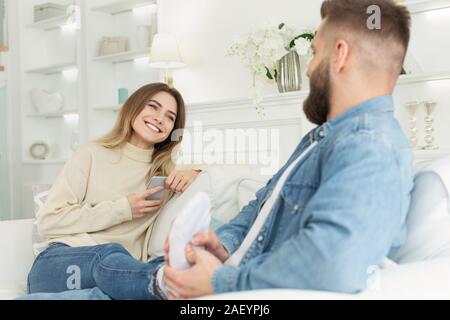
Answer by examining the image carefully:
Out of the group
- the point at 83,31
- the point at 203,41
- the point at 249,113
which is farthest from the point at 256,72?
the point at 83,31

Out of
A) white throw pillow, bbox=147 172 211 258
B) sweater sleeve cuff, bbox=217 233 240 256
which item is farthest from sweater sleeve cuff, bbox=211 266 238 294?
white throw pillow, bbox=147 172 211 258

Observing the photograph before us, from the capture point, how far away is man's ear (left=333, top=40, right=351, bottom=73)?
1103 mm

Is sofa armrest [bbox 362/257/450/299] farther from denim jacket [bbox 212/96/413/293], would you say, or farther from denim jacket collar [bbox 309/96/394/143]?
denim jacket collar [bbox 309/96/394/143]

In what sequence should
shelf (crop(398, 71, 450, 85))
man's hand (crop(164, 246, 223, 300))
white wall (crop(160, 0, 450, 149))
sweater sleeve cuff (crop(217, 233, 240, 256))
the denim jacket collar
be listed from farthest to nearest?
1. white wall (crop(160, 0, 450, 149))
2. shelf (crop(398, 71, 450, 85))
3. sweater sleeve cuff (crop(217, 233, 240, 256))
4. the denim jacket collar
5. man's hand (crop(164, 246, 223, 300))

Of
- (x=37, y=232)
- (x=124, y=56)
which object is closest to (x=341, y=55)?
(x=37, y=232)

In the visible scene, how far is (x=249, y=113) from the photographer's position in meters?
3.09

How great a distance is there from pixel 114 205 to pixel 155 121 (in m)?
0.37

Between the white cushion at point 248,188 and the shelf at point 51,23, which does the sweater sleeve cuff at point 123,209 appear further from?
the shelf at point 51,23

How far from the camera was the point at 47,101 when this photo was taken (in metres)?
4.67

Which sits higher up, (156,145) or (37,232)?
(156,145)

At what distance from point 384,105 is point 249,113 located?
202 centimetres

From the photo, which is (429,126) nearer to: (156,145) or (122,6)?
(156,145)

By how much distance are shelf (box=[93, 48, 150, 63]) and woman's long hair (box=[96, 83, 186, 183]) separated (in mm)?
1976
